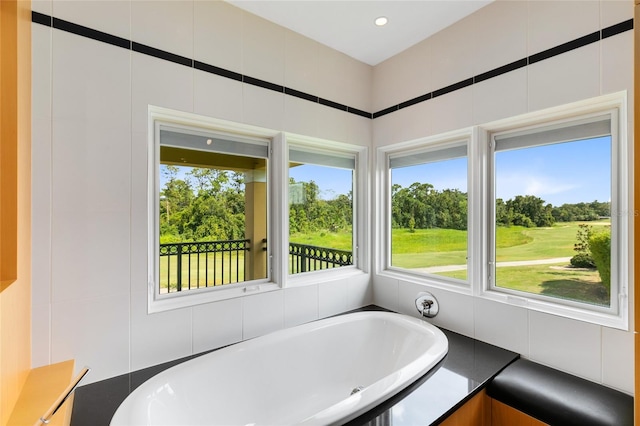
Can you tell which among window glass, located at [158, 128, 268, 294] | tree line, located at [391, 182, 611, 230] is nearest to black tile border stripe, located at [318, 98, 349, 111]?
window glass, located at [158, 128, 268, 294]

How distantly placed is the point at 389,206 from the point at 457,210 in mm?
669

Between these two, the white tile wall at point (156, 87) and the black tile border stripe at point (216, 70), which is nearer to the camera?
the white tile wall at point (156, 87)

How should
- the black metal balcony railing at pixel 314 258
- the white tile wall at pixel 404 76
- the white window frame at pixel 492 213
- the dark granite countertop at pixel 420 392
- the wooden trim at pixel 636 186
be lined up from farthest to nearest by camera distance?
the black metal balcony railing at pixel 314 258 < the white tile wall at pixel 404 76 < the white window frame at pixel 492 213 < the dark granite countertop at pixel 420 392 < the wooden trim at pixel 636 186

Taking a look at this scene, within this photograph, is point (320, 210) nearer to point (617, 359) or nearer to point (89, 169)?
point (89, 169)

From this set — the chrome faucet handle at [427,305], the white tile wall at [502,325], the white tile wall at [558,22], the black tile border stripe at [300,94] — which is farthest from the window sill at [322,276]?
the white tile wall at [558,22]

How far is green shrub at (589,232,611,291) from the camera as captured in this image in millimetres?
1649

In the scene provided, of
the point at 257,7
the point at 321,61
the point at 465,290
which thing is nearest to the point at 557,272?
the point at 465,290

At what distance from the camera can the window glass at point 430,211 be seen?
2344mm

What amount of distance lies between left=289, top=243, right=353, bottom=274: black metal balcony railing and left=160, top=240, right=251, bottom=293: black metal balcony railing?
41 cm

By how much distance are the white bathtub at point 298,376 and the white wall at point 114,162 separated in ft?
0.80

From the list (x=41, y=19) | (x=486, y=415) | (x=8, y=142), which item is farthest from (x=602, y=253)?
(x=41, y=19)

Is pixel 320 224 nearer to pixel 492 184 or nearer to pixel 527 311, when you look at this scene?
pixel 492 184

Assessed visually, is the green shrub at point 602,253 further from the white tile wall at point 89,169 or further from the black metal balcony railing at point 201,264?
the white tile wall at point 89,169

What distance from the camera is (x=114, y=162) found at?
162 centimetres
